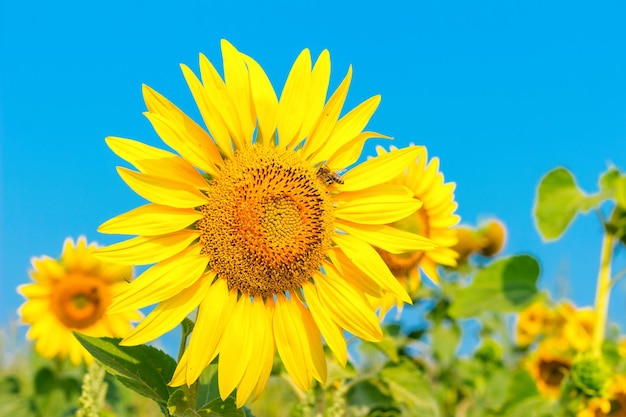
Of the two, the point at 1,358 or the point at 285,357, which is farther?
the point at 1,358

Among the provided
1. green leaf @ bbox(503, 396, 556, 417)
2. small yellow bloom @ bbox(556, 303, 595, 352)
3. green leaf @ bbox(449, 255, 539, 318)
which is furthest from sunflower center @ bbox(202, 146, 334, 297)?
small yellow bloom @ bbox(556, 303, 595, 352)

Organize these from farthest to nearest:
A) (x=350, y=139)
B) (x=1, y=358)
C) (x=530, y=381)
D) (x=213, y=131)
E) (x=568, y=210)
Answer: (x=1, y=358) < (x=530, y=381) < (x=568, y=210) < (x=350, y=139) < (x=213, y=131)

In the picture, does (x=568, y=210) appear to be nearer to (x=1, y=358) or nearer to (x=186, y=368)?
(x=186, y=368)

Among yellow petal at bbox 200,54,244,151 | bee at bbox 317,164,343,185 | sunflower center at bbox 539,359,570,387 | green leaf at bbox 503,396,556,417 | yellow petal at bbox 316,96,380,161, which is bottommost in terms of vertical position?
green leaf at bbox 503,396,556,417

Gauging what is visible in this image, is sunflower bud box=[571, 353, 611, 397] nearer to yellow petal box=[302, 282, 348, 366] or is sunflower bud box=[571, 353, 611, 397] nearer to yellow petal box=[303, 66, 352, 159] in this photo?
yellow petal box=[302, 282, 348, 366]

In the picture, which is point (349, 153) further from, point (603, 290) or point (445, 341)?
point (445, 341)

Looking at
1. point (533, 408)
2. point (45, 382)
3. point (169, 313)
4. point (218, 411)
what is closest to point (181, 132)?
point (169, 313)

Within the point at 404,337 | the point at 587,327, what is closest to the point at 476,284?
the point at 404,337

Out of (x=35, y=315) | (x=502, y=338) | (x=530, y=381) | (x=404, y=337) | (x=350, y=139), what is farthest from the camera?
(x=502, y=338)
